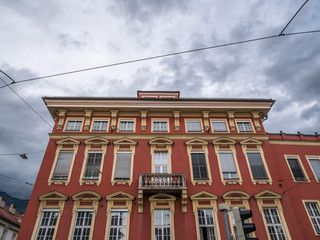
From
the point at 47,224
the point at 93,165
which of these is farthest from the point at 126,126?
the point at 47,224

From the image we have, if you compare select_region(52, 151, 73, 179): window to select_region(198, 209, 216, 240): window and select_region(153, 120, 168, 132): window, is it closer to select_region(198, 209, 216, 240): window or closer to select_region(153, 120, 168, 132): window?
select_region(153, 120, 168, 132): window

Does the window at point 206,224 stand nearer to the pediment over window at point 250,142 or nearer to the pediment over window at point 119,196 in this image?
the pediment over window at point 119,196

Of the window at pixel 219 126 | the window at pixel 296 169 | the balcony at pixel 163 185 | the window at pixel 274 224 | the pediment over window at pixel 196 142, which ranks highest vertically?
the window at pixel 219 126

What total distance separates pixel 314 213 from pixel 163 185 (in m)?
11.6

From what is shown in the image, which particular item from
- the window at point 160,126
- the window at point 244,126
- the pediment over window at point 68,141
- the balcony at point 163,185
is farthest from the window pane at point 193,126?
the pediment over window at point 68,141

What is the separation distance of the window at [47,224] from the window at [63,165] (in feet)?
8.28

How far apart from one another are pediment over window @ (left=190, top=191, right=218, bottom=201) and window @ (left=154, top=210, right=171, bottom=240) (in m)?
2.12

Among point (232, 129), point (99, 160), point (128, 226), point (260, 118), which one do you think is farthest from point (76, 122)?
point (260, 118)

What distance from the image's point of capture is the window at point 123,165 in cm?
1568

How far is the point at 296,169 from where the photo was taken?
55.7 feet

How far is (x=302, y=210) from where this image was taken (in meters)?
15.0

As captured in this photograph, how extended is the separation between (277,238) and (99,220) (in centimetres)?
1222

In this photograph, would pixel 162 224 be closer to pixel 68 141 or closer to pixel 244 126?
pixel 68 141

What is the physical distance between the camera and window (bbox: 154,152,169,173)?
16016mm
